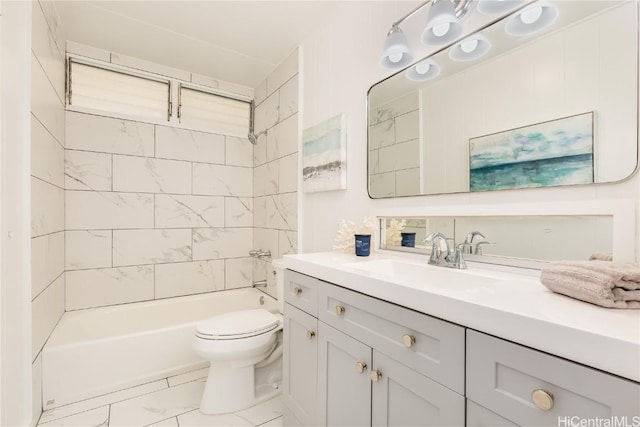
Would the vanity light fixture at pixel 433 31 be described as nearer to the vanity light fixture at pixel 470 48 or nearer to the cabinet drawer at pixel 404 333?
the vanity light fixture at pixel 470 48

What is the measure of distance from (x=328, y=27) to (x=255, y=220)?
1.83 meters

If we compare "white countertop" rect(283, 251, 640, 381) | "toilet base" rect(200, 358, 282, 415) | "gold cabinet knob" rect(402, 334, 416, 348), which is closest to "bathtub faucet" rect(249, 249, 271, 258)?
"toilet base" rect(200, 358, 282, 415)

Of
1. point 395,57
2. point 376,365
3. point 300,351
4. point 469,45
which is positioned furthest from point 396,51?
point 300,351

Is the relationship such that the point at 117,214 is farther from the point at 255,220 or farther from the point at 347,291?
the point at 347,291

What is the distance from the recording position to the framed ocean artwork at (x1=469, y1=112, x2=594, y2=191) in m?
0.97

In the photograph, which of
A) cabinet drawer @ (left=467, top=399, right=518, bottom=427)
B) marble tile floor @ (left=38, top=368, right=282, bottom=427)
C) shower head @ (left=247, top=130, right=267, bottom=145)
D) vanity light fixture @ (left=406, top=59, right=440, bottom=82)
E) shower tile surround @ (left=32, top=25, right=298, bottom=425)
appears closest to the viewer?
cabinet drawer @ (left=467, top=399, right=518, bottom=427)

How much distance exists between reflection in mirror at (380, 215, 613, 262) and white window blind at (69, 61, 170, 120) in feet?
8.23

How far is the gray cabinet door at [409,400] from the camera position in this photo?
77cm
